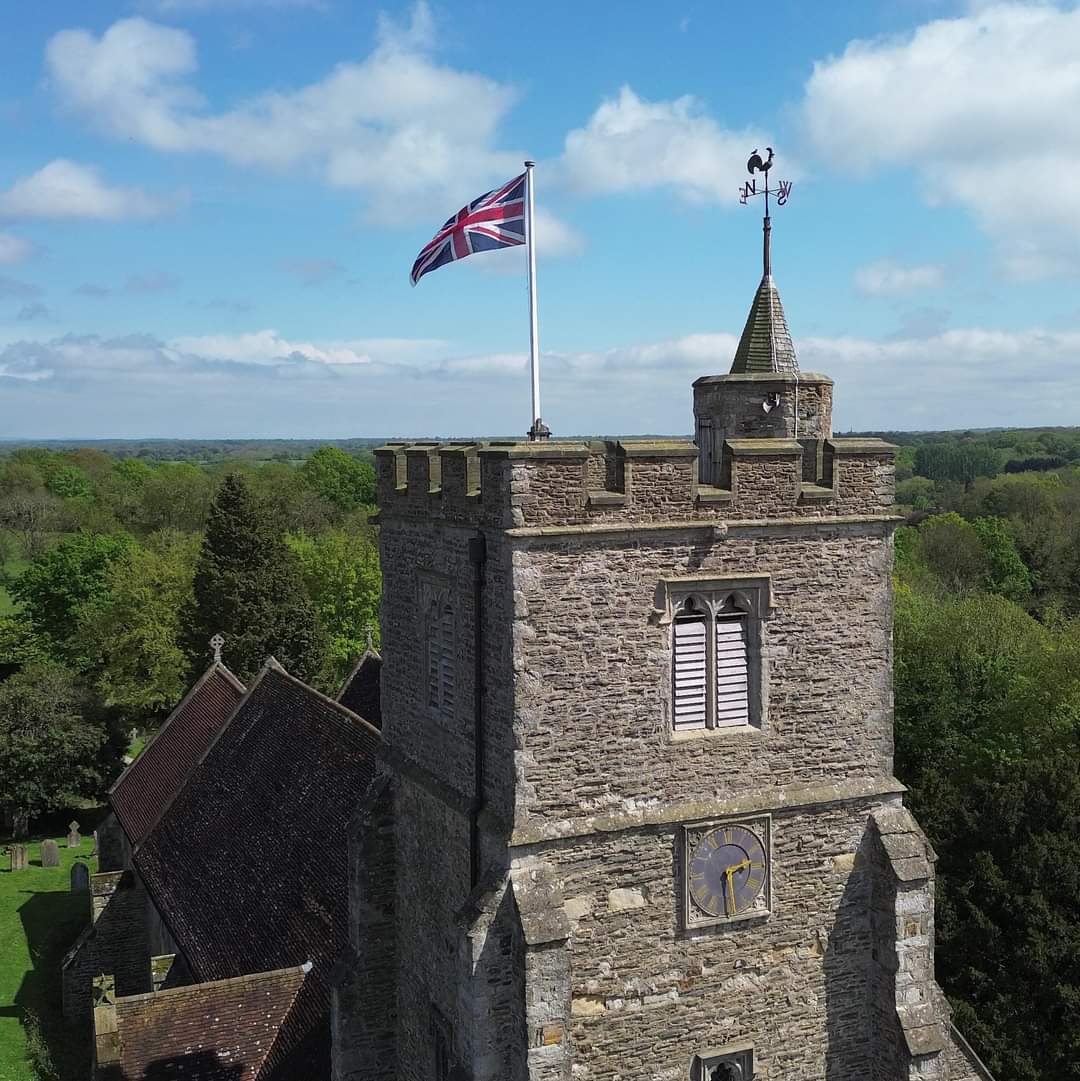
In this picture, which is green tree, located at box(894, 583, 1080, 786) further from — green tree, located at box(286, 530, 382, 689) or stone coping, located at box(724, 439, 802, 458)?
green tree, located at box(286, 530, 382, 689)

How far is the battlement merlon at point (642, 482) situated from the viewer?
9.84 m

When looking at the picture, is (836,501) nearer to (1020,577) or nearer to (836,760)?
(836,760)

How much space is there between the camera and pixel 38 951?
2877 cm

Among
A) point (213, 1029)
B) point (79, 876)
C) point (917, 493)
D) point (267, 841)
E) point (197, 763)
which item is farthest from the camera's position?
point (917, 493)

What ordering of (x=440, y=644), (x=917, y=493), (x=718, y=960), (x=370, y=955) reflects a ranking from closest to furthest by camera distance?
(x=718, y=960) → (x=440, y=644) → (x=370, y=955) → (x=917, y=493)

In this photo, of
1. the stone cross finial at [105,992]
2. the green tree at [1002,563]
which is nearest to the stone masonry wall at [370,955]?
the stone cross finial at [105,992]

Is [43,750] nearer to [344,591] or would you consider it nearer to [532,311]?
[344,591]

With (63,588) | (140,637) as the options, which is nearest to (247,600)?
(140,637)

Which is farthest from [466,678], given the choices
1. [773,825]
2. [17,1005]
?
[17,1005]

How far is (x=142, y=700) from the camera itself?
44688mm

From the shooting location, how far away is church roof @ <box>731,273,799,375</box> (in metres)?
12.2

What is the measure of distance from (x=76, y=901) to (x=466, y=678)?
27.3 meters

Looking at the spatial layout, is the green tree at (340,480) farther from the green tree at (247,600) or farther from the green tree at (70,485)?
the green tree at (247,600)

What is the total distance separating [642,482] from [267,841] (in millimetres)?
11441
